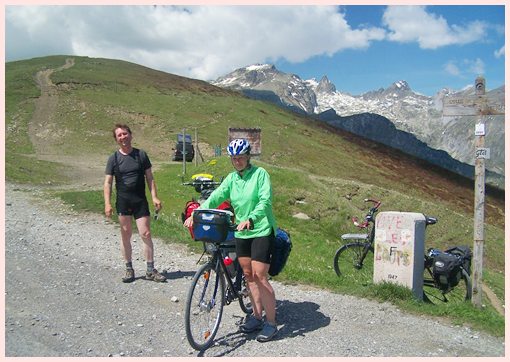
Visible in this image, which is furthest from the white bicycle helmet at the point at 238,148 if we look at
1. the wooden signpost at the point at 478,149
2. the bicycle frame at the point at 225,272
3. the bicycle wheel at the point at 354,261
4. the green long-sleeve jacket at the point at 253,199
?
the bicycle wheel at the point at 354,261

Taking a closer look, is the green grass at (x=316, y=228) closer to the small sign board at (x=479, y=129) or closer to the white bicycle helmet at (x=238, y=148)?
the small sign board at (x=479, y=129)

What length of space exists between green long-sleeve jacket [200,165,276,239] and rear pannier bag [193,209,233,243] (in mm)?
223

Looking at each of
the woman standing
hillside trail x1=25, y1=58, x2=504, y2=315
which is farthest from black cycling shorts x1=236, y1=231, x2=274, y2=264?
hillside trail x1=25, y1=58, x2=504, y2=315

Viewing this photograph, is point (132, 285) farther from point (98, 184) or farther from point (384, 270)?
point (98, 184)

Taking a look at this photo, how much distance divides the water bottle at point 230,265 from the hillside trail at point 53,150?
36.4 ft

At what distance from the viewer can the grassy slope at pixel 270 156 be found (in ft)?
62.6

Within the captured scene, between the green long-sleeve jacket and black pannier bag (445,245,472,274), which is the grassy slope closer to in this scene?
black pannier bag (445,245,472,274)

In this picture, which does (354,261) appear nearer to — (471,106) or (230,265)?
(471,106)

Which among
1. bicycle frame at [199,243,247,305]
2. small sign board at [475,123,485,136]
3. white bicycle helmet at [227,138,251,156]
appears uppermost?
small sign board at [475,123,485,136]

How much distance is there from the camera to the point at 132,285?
825 centimetres

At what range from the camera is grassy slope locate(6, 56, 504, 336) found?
1909cm

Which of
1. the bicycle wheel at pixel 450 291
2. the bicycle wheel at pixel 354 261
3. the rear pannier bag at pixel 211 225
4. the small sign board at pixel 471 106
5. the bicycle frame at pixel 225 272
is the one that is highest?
the small sign board at pixel 471 106

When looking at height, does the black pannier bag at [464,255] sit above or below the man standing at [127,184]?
below
